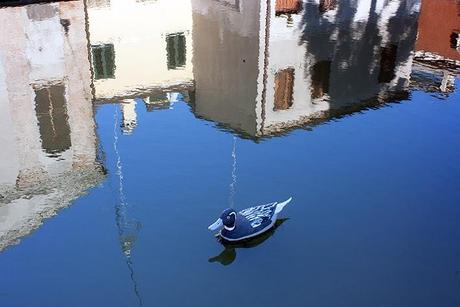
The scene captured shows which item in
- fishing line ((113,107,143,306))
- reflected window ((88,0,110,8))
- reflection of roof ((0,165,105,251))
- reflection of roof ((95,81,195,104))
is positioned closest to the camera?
fishing line ((113,107,143,306))

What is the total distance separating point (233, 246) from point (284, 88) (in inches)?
391

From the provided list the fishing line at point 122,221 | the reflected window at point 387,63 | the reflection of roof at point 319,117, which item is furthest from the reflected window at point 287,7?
the fishing line at point 122,221

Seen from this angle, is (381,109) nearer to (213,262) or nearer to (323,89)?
(323,89)

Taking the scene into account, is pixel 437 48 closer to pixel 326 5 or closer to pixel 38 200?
pixel 326 5

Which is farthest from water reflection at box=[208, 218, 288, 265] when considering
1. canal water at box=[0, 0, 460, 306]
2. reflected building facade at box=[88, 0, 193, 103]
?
reflected building facade at box=[88, 0, 193, 103]

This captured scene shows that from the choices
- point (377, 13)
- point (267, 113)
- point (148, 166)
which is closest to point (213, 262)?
point (148, 166)

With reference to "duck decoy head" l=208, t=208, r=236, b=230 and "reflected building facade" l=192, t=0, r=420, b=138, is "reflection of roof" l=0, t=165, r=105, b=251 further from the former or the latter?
"reflected building facade" l=192, t=0, r=420, b=138

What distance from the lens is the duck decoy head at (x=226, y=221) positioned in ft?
39.4

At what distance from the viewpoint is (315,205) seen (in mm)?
14078

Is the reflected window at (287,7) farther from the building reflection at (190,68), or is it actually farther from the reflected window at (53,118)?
the reflected window at (53,118)

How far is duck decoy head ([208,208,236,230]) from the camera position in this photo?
473 inches

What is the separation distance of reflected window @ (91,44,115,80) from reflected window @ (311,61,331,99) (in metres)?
8.28

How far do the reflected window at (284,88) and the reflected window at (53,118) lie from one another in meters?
7.35

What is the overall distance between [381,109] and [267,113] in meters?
4.15
